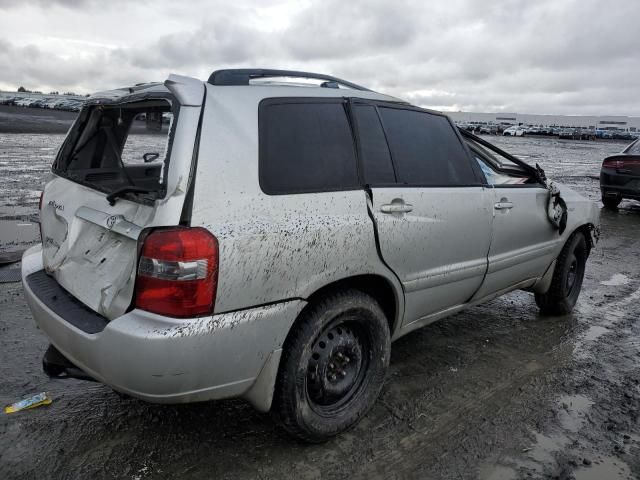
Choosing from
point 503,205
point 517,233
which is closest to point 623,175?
point 517,233

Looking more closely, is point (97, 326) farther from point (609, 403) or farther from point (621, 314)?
point (621, 314)

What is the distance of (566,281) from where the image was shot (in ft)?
15.8

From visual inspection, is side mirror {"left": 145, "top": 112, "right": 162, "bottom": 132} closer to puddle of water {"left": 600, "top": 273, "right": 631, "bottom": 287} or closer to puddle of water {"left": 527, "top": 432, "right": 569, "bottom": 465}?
puddle of water {"left": 527, "top": 432, "right": 569, "bottom": 465}

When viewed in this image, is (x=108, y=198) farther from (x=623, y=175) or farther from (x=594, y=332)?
(x=623, y=175)

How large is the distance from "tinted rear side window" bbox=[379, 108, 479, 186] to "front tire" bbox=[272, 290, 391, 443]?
849 millimetres

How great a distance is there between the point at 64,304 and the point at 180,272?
0.82 m

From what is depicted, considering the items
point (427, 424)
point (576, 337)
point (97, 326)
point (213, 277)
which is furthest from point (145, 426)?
point (576, 337)

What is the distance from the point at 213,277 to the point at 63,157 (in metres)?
1.76

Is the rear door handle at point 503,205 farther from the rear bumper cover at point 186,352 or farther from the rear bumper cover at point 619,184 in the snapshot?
the rear bumper cover at point 619,184

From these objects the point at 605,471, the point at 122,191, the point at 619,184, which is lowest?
the point at 605,471

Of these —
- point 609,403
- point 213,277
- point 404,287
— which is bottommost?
point 609,403

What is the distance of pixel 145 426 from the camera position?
289 centimetres

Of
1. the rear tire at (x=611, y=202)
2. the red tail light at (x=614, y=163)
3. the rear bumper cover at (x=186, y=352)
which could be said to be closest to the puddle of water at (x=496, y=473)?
the rear bumper cover at (x=186, y=352)

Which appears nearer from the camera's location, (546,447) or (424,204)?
(546,447)
